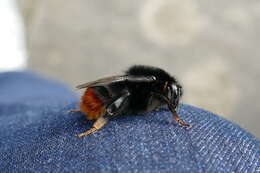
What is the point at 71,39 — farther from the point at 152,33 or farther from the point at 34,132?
the point at 34,132

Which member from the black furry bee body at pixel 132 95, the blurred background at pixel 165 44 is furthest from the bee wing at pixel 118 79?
the blurred background at pixel 165 44

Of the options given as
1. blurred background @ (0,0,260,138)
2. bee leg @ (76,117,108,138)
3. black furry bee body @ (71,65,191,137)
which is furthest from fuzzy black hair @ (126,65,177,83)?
blurred background @ (0,0,260,138)

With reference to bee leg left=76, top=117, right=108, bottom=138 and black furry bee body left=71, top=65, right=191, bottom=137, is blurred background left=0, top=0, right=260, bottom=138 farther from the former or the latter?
bee leg left=76, top=117, right=108, bottom=138

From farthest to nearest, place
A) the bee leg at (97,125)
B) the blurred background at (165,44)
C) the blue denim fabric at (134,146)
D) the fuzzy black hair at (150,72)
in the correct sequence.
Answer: the blurred background at (165,44) → the fuzzy black hair at (150,72) → the bee leg at (97,125) → the blue denim fabric at (134,146)

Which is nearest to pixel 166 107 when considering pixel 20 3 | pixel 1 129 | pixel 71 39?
pixel 1 129

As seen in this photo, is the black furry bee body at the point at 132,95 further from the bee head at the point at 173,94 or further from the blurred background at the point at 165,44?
the blurred background at the point at 165,44
